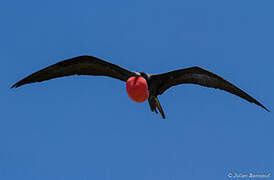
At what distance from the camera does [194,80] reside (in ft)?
33.1

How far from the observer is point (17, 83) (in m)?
10.2

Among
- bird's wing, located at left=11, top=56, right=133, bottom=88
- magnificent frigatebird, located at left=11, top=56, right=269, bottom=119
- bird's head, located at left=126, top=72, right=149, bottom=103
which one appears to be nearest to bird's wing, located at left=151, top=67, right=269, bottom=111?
magnificent frigatebird, located at left=11, top=56, right=269, bottom=119

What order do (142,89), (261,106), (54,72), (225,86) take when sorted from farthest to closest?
(54,72), (225,86), (261,106), (142,89)

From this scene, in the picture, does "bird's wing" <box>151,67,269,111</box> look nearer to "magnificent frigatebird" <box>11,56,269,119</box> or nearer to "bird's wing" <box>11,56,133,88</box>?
"magnificent frigatebird" <box>11,56,269,119</box>

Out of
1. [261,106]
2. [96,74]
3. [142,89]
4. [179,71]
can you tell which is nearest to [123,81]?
[96,74]

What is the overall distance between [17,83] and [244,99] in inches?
201

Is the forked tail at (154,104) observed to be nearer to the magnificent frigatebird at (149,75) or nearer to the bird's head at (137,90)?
the magnificent frigatebird at (149,75)

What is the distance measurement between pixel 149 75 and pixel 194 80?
106cm

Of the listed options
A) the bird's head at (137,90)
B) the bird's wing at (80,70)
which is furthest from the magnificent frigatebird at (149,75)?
the bird's head at (137,90)

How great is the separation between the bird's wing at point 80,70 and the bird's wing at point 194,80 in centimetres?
75

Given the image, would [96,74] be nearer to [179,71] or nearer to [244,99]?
[179,71]

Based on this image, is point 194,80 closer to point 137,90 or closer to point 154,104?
point 154,104

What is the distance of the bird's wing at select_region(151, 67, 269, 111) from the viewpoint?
9.66m

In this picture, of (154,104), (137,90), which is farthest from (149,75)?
(137,90)
